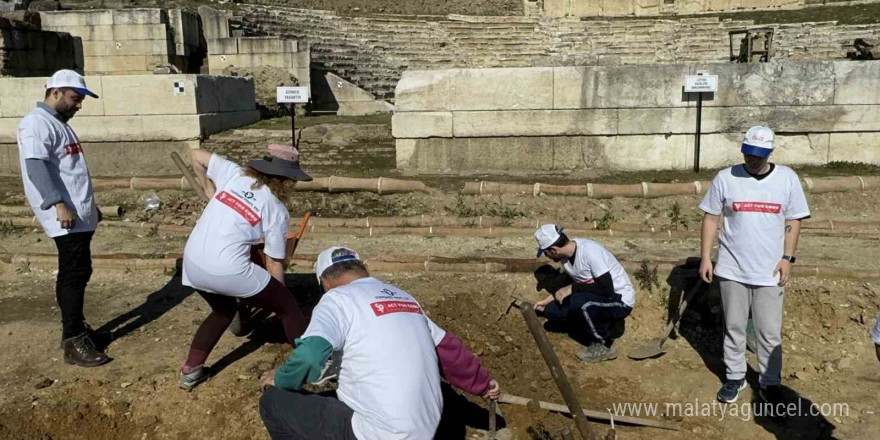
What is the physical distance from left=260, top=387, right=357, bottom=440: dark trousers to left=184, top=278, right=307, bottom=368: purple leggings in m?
0.86

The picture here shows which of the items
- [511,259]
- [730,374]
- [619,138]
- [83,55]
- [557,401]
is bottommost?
[557,401]

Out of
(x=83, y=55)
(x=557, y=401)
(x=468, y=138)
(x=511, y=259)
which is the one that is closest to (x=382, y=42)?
(x=83, y=55)

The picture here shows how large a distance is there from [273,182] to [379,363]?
159cm

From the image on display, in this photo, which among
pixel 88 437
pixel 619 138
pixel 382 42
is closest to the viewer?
pixel 88 437

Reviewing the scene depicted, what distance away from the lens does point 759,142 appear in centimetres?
409

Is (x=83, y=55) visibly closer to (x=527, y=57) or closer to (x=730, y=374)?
(x=527, y=57)

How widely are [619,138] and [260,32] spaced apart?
39.5ft

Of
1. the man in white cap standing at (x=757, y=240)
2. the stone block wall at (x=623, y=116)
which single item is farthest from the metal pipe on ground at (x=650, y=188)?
the man in white cap standing at (x=757, y=240)

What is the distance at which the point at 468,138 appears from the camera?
9.91m

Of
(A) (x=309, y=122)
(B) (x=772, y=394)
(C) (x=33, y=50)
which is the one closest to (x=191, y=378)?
(B) (x=772, y=394)

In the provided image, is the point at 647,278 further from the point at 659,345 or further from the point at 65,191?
the point at 65,191

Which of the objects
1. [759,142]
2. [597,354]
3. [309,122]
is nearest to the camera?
[759,142]

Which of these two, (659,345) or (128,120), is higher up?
(128,120)

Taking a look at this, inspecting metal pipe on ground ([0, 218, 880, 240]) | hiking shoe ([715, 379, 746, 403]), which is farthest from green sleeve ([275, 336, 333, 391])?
metal pipe on ground ([0, 218, 880, 240])
